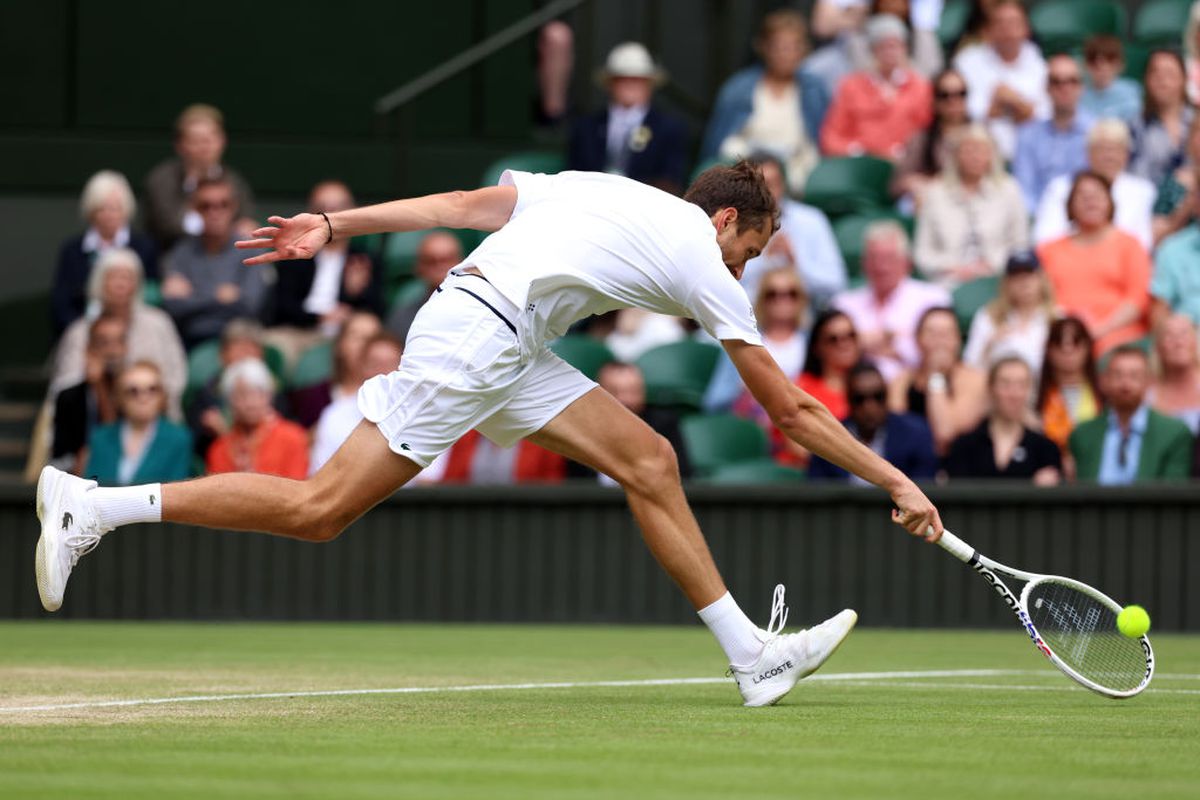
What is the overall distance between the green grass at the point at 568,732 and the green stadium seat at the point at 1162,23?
7.74 meters

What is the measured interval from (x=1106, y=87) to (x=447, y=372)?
904 cm

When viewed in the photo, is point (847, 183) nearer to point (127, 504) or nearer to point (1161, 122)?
point (1161, 122)

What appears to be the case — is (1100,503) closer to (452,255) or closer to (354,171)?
(452,255)

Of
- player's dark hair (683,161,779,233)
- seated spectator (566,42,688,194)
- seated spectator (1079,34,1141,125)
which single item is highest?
seated spectator (1079,34,1141,125)

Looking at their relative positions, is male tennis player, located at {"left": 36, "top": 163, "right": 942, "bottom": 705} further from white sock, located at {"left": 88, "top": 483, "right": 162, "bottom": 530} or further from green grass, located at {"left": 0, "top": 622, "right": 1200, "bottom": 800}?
green grass, located at {"left": 0, "top": 622, "right": 1200, "bottom": 800}

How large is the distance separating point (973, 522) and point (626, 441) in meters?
5.43

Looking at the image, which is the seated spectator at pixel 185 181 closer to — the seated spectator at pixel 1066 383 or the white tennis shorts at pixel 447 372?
the seated spectator at pixel 1066 383

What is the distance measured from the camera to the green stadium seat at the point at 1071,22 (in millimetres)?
16047

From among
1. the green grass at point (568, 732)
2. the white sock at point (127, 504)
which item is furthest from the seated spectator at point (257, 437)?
the white sock at point (127, 504)

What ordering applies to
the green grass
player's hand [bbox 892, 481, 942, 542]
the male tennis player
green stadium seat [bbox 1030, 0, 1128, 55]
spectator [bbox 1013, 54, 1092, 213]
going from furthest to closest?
1. green stadium seat [bbox 1030, 0, 1128, 55]
2. spectator [bbox 1013, 54, 1092, 213]
3. the male tennis player
4. player's hand [bbox 892, 481, 942, 542]
5. the green grass

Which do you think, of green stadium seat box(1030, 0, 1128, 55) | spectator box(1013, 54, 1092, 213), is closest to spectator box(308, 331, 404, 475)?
spectator box(1013, 54, 1092, 213)

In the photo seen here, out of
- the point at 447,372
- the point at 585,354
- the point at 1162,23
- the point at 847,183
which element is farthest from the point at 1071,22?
the point at 447,372

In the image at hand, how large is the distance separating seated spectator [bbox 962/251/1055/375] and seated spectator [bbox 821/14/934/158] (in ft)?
6.84

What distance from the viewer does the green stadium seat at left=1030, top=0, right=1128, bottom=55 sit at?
52.6 ft
